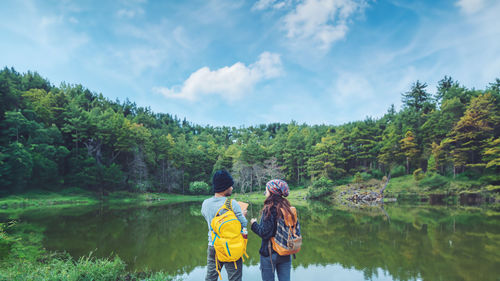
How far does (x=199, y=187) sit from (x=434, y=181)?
24291 mm

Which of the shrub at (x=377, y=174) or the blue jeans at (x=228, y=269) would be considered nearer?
the blue jeans at (x=228, y=269)

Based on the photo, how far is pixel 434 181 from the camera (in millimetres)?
22266

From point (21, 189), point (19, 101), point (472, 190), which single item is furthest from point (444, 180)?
point (19, 101)

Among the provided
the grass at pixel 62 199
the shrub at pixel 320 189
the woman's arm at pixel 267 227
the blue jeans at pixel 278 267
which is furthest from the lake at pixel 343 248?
the shrub at pixel 320 189

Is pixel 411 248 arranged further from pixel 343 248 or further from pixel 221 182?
pixel 221 182

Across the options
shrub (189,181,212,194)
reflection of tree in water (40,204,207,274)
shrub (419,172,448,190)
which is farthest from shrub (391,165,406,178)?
reflection of tree in water (40,204,207,274)

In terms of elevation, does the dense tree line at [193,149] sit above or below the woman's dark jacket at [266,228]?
above

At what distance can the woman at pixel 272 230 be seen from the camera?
101 inches

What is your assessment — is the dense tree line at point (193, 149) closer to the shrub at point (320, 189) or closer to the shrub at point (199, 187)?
the shrub at point (199, 187)

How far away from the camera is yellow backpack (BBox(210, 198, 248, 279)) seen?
2414 mm

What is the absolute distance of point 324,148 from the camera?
29.8 metres

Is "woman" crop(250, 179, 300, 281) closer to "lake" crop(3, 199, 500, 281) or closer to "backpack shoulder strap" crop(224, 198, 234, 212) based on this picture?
"backpack shoulder strap" crop(224, 198, 234, 212)

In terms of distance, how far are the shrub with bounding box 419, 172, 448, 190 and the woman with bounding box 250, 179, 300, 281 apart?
2499 cm

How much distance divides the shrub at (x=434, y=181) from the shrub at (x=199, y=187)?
22764 mm
